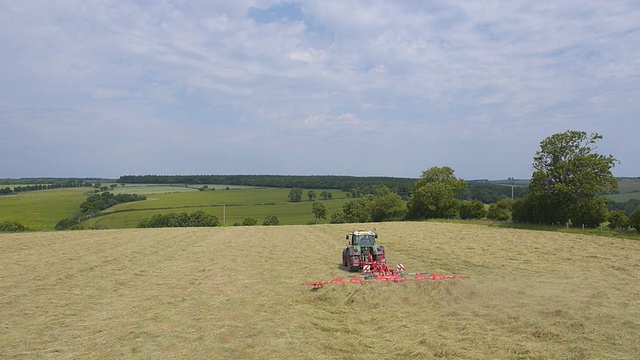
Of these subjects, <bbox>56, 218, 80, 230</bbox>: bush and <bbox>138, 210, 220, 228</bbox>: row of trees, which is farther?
<bbox>138, 210, 220, 228</bbox>: row of trees

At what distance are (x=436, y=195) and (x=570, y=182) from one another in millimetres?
24756

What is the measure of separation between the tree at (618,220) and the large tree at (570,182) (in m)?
1.16

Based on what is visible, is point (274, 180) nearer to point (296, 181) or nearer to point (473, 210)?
point (296, 181)

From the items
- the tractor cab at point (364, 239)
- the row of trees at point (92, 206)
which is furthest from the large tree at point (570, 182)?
the row of trees at point (92, 206)

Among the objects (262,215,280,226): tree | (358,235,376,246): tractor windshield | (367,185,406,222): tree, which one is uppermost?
(358,235,376,246): tractor windshield

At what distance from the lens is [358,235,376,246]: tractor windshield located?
1889cm

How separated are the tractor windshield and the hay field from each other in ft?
5.89

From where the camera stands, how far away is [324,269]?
19125 mm

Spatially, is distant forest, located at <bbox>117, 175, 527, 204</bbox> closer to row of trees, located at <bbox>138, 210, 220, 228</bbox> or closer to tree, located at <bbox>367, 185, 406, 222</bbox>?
tree, located at <bbox>367, 185, 406, 222</bbox>

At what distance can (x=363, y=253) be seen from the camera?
723 inches

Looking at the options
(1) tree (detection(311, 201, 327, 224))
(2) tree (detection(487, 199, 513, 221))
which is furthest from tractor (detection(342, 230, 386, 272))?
(1) tree (detection(311, 201, 327, 224))

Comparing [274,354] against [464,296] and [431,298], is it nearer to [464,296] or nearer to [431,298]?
[431,298]

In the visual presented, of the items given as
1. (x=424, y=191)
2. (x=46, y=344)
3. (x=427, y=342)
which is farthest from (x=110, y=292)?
(x=424, y=191)

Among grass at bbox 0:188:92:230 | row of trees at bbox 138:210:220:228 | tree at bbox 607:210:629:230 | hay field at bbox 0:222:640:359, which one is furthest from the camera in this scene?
row of trees at bbox 138:210:220:228
